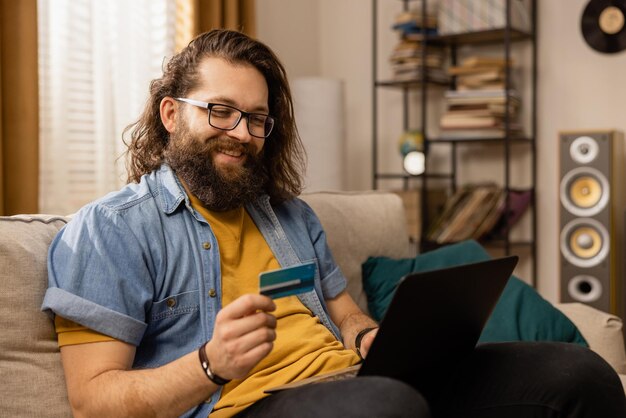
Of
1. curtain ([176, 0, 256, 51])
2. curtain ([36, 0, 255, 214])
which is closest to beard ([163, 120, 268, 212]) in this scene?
curtain ([36, 0, 255, 214])

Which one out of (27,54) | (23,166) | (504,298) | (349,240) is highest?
(27,54)

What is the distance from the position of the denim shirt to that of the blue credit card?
0.32 metres

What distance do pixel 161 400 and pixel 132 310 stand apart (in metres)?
0.19

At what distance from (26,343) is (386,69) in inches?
128

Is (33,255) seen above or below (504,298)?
above

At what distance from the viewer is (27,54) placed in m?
2.68

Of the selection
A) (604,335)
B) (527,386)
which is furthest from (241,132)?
(604,335)

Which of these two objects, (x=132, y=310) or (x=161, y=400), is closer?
(x=161, y=400)

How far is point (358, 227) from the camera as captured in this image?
7.29 ft

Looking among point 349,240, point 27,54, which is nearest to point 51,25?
point 27,54

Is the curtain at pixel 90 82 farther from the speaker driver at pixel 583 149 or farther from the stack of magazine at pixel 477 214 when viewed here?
the speaker driver at pixel 583 149

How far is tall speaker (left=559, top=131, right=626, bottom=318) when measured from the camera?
3211mm

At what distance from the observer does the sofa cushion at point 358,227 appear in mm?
2131

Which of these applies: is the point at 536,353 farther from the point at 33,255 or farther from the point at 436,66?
the point at 436,66
